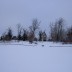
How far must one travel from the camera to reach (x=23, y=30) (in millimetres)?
53062

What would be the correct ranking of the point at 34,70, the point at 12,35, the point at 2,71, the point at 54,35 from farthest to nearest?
the point at 12,35 → the point at 54,35 → the point at 34,70 → the point at 2,71

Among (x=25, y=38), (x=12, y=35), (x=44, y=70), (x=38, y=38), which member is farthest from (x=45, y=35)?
(x=44, y=70)

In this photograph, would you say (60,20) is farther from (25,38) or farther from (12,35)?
(12,35)

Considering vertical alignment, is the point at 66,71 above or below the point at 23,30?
below

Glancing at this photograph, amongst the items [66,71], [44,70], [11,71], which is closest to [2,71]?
[11,71]

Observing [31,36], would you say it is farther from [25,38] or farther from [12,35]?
[12,35]

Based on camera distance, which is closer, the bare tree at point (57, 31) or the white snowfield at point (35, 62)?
the white snowfield at point (35, 62)

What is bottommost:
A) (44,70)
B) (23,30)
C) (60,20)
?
(44,70)

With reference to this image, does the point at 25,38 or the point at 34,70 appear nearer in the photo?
the point at 34,70

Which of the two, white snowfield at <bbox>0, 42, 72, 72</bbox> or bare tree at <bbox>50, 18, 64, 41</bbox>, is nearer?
white snowfield at <bbox>0, 42, 72, 72</bbox>

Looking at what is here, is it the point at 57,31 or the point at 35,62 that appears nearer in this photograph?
the point at 35,62

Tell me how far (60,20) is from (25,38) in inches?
576

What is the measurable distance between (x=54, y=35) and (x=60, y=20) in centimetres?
702

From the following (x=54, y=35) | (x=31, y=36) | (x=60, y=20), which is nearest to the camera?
(x=31, y=36)
